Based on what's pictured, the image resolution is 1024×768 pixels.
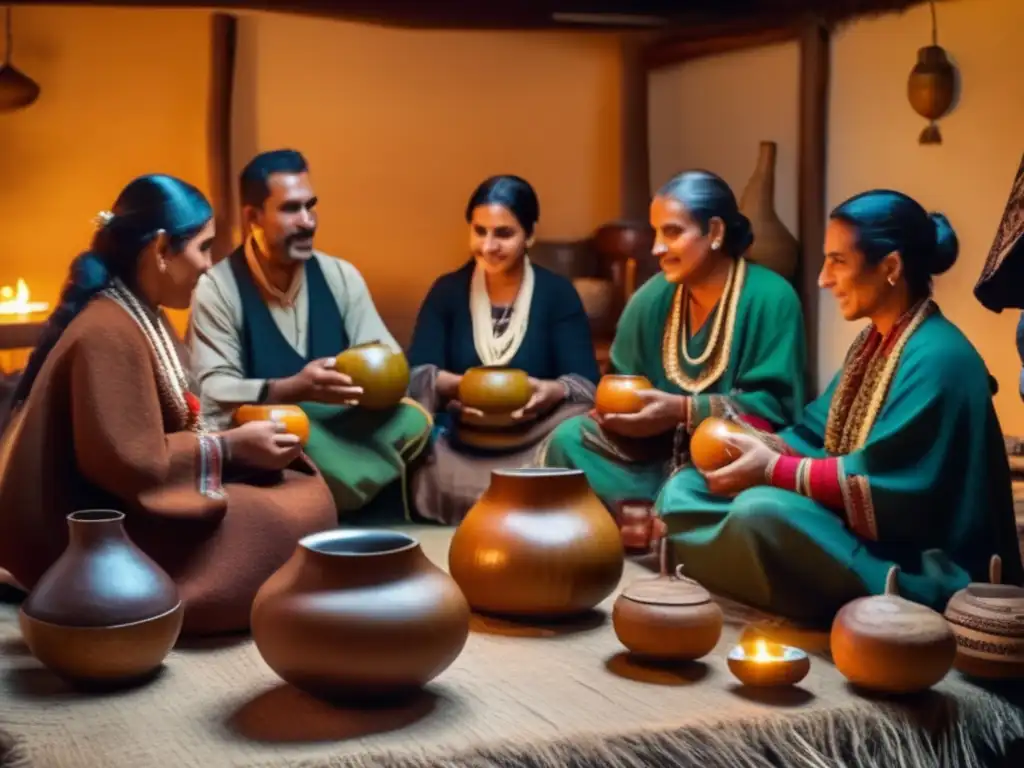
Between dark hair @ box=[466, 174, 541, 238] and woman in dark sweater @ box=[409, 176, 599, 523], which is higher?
dark hair @ box=[466, 174, 541, 238]

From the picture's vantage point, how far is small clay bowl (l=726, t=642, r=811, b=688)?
2.98m

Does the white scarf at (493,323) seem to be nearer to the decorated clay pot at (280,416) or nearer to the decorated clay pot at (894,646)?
the decorated clay pot at (280,416)

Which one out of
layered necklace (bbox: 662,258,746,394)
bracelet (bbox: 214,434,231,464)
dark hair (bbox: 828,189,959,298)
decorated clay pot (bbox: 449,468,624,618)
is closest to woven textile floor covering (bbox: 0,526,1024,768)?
decorated clay pot (bbox: 449,468,624,618)

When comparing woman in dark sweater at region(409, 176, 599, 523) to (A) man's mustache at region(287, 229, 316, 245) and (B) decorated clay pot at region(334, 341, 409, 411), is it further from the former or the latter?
(A) man's mustache at region(287, 229, 316, 245)

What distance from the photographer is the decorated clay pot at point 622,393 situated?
4.34 metres

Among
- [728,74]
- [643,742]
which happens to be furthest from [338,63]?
[643,742]

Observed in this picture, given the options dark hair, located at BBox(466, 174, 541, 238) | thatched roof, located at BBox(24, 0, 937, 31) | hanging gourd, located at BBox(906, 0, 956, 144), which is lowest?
dark hair, located at BBox(466, 174, 541, 238)

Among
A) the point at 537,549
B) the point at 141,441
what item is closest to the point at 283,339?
the point at 141,441

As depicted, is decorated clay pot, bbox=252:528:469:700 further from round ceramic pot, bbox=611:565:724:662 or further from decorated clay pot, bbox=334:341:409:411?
decorated clay pot, bbox=334:341:409:411

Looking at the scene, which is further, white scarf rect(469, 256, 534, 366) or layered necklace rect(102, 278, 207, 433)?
white scarf rect(469, 256, 534, 366)

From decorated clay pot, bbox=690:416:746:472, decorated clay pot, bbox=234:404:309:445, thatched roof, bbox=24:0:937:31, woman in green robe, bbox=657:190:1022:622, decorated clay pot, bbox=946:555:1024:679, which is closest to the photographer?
decorated clay pot, bbox=946:555:1024:679

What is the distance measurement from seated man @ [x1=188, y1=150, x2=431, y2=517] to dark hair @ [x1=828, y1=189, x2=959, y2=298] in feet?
6.40

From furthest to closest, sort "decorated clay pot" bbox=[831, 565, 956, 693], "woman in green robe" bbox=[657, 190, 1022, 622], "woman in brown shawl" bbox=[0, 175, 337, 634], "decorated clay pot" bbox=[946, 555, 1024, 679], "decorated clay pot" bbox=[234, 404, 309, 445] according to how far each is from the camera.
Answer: "decorated clay pot" bbox=[234, 404, 309, 445]
"woman in green robe" bbox=[657, 190, 1022, 622]
"woman in brown shawl" bbox=[0, 175, 337, 634]
"decorated clay pot" bbox=[946, 555, 1024, 679]
"decorated clay pot" bbox=[831, 565, 956, 693]

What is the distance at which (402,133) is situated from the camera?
6.19m
